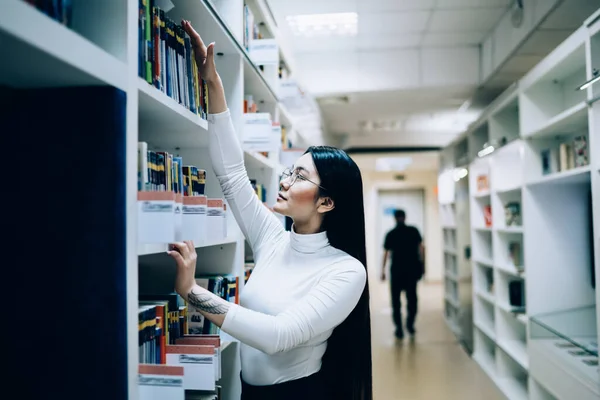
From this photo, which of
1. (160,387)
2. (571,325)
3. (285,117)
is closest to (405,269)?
(571,325)

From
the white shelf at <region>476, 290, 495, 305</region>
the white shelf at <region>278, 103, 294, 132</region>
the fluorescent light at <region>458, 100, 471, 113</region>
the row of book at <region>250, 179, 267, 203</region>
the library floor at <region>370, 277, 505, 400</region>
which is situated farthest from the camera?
the fluorescent light at <region>458, 100, 471, 113</region>

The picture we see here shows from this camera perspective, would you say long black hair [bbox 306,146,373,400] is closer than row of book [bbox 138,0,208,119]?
No

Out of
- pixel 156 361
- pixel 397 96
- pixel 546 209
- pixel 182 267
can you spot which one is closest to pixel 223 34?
pixel 182 267

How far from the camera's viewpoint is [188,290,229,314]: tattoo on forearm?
4.13 ft

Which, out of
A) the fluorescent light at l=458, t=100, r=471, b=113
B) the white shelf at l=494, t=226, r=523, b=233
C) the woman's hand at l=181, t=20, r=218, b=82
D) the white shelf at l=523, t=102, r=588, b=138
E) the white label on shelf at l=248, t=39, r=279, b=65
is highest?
the fluorescent light at l=458, t=100, r=471, b=113

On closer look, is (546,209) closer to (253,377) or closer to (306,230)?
(306,230)

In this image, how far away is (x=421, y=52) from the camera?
4828 millimetres

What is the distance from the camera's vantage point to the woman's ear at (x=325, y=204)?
1580 mm

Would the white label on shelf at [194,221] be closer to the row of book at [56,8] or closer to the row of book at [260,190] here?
the row of book at [56,8]

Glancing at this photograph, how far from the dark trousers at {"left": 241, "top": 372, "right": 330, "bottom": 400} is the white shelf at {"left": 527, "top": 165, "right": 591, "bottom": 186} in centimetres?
200

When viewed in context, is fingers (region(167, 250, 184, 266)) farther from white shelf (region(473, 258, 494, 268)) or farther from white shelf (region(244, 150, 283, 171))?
white shelf (region(473, 258, 494, 268))

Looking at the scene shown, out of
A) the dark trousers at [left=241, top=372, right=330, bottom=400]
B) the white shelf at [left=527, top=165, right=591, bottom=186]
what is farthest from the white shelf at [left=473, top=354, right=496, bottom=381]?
the dark trousers at [left=241, top=372, right=330, bottom=400]

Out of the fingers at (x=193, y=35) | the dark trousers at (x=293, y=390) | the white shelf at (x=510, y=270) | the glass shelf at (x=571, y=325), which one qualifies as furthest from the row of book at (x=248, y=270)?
the white shelf at (x=510, y=270)

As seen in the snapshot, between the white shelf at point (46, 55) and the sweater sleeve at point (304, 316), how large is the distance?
26.0 inches
